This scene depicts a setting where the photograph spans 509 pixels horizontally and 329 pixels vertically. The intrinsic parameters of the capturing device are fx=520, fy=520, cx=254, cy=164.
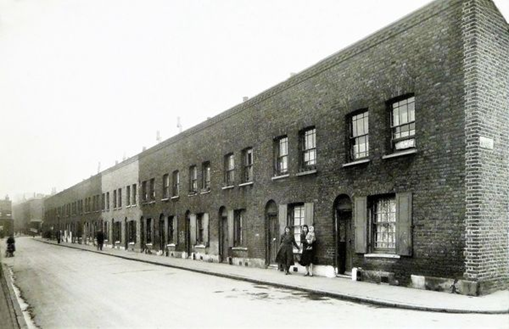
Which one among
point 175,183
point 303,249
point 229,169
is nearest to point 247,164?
point 229,169

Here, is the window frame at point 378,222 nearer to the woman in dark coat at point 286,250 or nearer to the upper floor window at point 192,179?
the woman in dark coat at point 286,250

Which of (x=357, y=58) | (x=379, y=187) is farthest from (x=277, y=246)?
(x=357, y=58)

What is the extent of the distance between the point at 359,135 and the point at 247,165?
8094 millimetres

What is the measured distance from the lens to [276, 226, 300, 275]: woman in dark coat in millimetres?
18531

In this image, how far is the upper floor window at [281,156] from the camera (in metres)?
20.5

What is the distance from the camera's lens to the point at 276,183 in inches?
813

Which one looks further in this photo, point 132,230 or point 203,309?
point 132,230

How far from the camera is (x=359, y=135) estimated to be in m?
16.4

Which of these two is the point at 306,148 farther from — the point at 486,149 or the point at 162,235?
the point at 162,235

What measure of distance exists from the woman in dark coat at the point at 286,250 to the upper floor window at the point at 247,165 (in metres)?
4.78

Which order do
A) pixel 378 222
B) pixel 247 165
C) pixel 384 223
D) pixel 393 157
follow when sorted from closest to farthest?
1. pixel 393 157
2. pixel 384 223
3. pixel 378 222
4. pixel 247 165

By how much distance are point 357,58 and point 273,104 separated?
18.0ft

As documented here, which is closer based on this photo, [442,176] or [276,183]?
[442,176]

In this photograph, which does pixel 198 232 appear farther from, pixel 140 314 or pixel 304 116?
pixel 140 314
